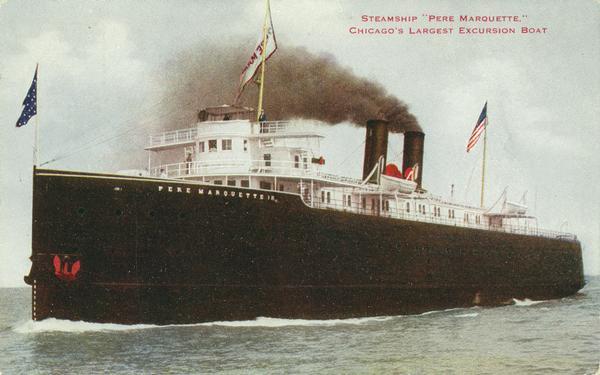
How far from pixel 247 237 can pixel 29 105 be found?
7.78m

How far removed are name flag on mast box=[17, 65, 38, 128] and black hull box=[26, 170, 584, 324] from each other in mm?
1582

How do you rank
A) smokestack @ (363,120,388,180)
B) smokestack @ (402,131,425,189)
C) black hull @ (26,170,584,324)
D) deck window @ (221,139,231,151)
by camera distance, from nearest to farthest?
black hull @ (26,170,584,324) < deck window @ (221,139,231,151) < smokestack @ (363,120,388,180) < smokestack @ (402,131,425,189)

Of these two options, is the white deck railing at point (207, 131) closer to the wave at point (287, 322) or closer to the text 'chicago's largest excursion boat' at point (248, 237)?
the text 'chicago's largest excursion boat' at point (248, 237)

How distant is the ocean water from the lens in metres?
18.4

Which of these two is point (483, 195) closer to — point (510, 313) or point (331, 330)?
point (510, 313)

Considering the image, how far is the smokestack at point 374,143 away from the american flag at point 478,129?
4543 millimetres

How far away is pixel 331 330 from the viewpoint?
2391 cm

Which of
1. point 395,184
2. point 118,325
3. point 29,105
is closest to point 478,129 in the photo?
point 395,184

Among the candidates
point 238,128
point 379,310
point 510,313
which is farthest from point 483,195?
point 238,128

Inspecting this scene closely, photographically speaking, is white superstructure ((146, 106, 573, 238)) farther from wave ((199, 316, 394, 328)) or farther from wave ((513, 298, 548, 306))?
wave ((513, 298, 548, 306))

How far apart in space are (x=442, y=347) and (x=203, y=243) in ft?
25.9

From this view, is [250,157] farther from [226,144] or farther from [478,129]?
[478,129]

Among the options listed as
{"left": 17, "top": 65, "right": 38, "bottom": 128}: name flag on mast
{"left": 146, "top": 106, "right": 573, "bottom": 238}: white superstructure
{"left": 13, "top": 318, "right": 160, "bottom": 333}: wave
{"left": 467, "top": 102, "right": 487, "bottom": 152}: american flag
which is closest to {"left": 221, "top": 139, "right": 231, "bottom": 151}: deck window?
{"left": 146, "top": 106, "right": 573, "bottom": 238}: white superstructure

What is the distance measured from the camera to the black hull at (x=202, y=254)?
21.5 meters
